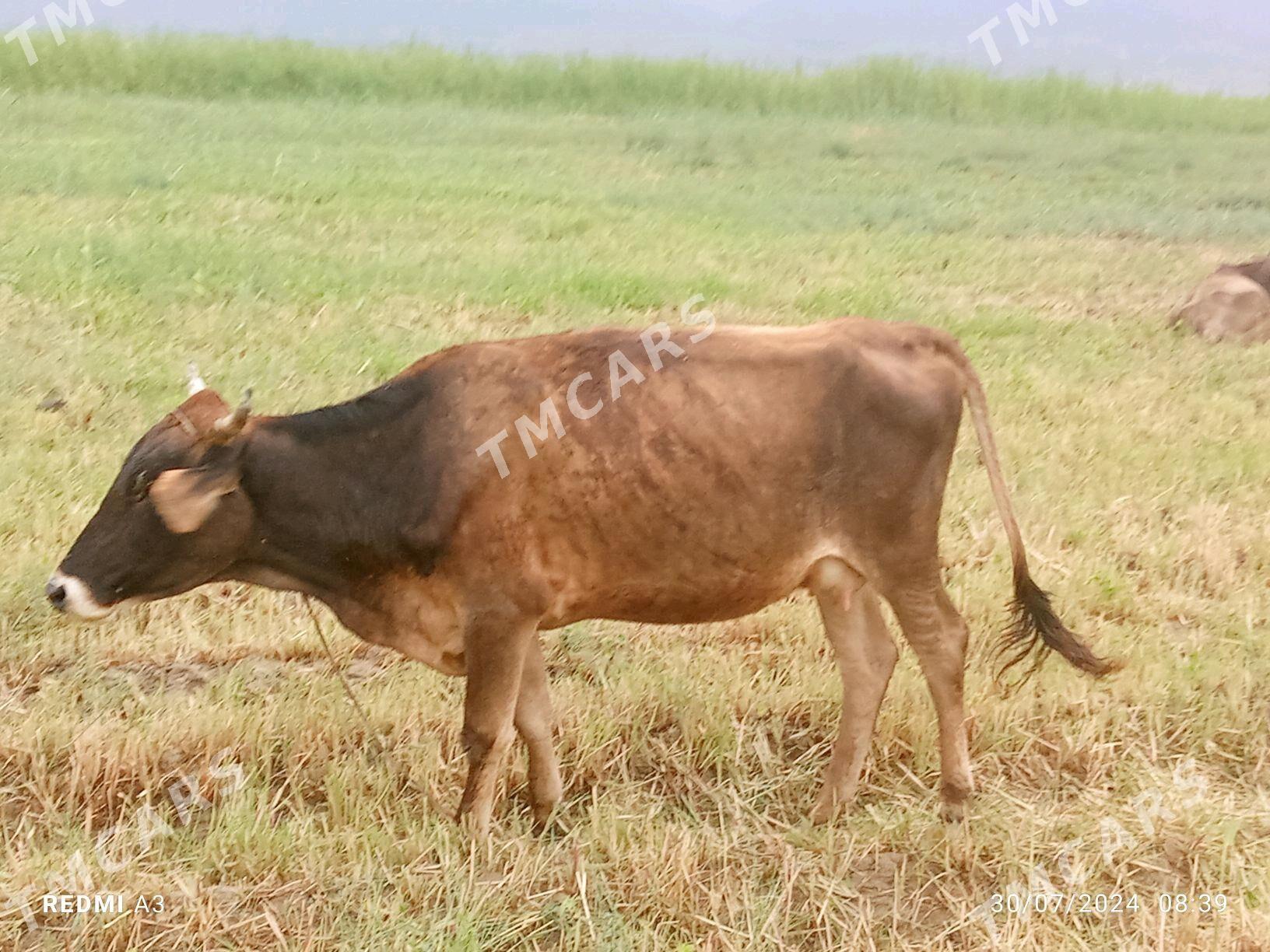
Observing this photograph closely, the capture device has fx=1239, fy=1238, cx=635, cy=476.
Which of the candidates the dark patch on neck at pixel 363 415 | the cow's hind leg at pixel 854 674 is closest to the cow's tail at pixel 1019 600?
the cow's hind leg at pixel 854 674

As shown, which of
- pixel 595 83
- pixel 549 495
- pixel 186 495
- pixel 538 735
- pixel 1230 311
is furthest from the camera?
pixel 595 83

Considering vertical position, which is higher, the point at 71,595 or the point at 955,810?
the point at 71,595

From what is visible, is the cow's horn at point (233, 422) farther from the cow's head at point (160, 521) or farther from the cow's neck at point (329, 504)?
the cow's neck at point (329, 504)

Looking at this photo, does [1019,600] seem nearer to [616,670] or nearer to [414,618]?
[616,670]

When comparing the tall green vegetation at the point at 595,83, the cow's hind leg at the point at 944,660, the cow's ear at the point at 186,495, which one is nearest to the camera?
the cow's ear at the point at 186,495

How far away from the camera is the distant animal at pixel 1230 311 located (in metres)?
8.94

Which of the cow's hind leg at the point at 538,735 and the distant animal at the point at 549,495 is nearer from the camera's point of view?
the distant animal at the point at 549,495

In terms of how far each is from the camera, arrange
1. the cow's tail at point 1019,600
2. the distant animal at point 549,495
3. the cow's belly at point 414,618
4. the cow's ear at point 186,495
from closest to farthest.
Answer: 1. the cow's ear at point 186,495
2. the distant animal at point 549,495
3. the cow's belly at point 414,618
4. the cow's tail at point 1019,600

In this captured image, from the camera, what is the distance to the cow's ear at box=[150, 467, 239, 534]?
319 centimetres

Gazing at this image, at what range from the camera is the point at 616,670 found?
4.43m
